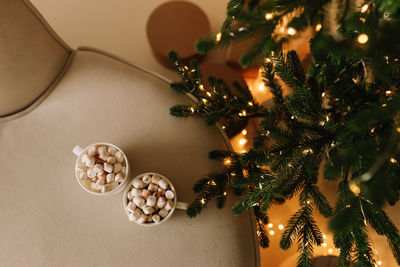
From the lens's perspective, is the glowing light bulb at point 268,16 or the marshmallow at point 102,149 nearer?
the glowing light bulb at point 268,16

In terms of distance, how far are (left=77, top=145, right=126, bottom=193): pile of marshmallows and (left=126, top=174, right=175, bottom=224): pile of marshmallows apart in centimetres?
5

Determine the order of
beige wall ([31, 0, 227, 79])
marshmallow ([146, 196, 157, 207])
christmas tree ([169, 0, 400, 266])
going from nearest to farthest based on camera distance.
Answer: christmas tree ([169, 0, 400, 266]), marshmallow ([146, 196, 157, 207]), beige wall ([31, 0, 227, 79])

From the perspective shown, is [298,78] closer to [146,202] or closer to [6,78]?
[146,202]

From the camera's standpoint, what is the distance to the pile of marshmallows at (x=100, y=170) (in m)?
0.71

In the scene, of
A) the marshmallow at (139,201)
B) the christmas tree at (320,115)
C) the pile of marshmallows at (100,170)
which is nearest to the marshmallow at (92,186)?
the pile of marshmallows at (100,170)

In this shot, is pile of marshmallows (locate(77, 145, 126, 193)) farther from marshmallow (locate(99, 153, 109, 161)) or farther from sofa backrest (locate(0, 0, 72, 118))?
sofa backrest (locate(0, 0, 72, 118))

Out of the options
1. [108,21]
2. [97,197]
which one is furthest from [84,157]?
[108,21]

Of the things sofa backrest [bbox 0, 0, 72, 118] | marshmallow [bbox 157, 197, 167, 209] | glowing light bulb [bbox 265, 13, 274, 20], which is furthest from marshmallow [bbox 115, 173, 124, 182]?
glowing light bulb [bbox 265, 13, 274, 20]

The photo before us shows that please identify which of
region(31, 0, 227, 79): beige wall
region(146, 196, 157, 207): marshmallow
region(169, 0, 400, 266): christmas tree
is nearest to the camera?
region(169, 0, 400, 266): christmas tree

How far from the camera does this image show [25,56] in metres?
0.77

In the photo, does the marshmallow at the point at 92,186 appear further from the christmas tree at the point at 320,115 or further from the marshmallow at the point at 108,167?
the christmas tree at the point at 320,115

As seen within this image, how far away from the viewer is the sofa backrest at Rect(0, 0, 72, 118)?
731 millimetres

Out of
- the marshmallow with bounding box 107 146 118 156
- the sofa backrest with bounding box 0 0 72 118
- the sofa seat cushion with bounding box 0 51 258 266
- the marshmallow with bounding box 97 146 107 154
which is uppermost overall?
the sofa backrest with bounding box 0 0 72 118

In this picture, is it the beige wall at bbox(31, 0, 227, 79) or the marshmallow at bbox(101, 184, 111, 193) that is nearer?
the marshmallow at bbox(101, 184, 111, 193)
